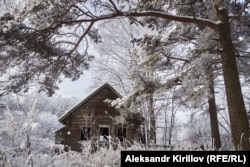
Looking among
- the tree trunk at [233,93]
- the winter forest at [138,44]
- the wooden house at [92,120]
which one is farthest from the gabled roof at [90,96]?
the tree trunk at [233,93]

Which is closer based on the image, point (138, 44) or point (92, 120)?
point (138, 44)

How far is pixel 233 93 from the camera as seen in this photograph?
7793 mm

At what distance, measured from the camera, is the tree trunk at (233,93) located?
746 centimetres

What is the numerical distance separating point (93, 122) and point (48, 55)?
29.8 ft

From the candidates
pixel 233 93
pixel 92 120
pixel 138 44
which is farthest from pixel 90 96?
pixel 233 93

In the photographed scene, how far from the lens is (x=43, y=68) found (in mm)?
9703

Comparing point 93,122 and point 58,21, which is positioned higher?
point 58,21

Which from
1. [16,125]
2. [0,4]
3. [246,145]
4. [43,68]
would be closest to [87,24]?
[43,68]

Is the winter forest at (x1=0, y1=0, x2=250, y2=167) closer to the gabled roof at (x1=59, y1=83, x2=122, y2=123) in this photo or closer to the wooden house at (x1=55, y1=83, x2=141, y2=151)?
the gabled roof at (x1=59, y1=83, x2=122, y2=123)

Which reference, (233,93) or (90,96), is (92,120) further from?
(233,93)

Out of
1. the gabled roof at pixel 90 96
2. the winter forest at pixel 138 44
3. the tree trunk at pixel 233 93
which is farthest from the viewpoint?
the gabled roof at pixel 90 96

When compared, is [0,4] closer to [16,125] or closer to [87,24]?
[87,24]

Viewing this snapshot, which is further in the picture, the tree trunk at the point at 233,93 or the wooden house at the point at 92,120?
→ the wooden house at the point at 92,120

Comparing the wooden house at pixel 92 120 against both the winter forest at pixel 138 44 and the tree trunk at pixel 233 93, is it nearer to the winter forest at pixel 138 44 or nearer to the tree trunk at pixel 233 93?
the winter forest at pixel 138 44
